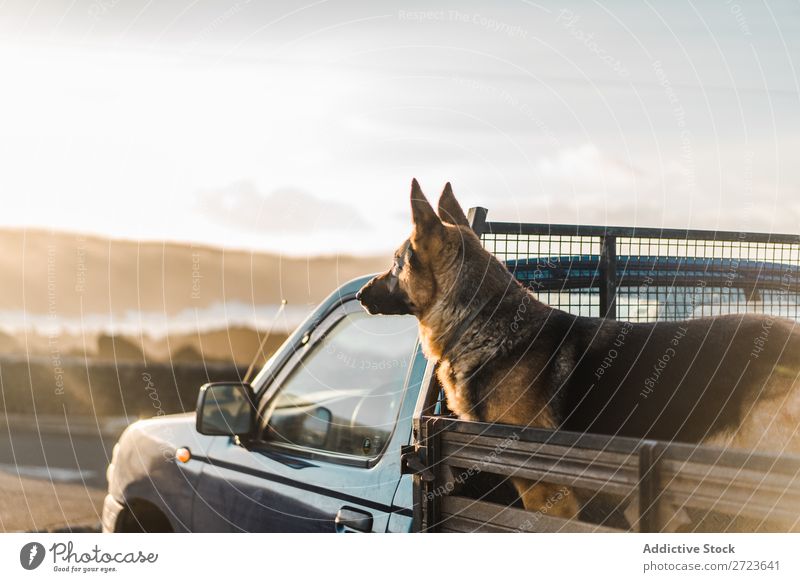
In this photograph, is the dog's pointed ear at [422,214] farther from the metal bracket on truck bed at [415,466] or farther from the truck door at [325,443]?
the metal bracket on truck bed at [415,466]

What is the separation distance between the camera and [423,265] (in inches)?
171

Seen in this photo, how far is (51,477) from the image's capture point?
1323cm

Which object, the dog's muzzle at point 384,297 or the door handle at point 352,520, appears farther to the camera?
the dog's muzzle at point 384,297

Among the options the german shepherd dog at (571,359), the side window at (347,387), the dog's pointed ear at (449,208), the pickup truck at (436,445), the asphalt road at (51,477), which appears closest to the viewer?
the pickup truck at (436,445)

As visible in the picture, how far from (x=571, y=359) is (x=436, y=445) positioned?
97 cm

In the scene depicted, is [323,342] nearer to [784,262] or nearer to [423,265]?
[423,265]

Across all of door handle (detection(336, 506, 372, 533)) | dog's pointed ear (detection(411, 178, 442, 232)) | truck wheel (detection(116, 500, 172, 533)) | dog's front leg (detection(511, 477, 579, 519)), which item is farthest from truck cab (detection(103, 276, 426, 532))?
dog's front leg (detection(511, 477, 579, 519))

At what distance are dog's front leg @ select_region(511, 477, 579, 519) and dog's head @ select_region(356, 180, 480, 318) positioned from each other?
1319 millimetres

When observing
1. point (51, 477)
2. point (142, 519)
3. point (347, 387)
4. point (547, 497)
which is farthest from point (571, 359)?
point (51, 477)

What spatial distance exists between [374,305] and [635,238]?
180 cm

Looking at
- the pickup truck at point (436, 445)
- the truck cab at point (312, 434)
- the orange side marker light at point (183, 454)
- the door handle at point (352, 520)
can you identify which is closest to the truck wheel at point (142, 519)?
the pickup truck at point (436, 445)

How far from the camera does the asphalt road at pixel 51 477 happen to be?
10.1m

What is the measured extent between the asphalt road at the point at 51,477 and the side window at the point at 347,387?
6.41 m

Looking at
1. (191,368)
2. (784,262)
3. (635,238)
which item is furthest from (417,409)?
(191,368)
